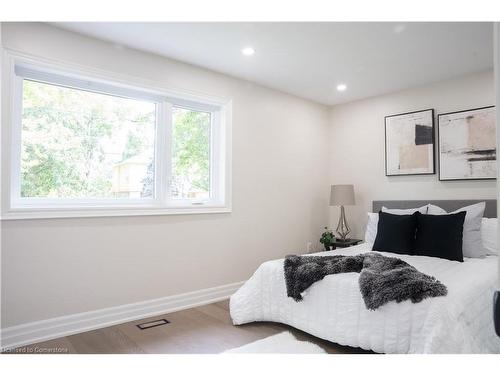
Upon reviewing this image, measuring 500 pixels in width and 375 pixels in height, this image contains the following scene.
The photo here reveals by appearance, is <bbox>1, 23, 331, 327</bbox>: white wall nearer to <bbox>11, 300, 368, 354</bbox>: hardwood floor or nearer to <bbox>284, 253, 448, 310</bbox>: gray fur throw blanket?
<bbox>11, 300, 368, 354</bbox>: hardwood floor

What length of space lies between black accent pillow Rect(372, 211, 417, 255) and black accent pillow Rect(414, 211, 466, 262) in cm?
7

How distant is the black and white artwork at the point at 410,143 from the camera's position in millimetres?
4176

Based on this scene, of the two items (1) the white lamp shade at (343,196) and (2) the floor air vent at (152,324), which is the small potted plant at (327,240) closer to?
(1) the white lamp shade at (343,196)

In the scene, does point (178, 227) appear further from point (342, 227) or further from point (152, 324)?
point (342, 227)

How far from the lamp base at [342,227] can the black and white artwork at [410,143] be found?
0.77m

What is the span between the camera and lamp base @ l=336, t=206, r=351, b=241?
186 inches

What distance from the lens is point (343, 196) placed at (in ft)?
15.0

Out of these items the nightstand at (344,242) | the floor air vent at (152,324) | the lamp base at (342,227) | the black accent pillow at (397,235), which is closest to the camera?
the floor air vent at (152,324)

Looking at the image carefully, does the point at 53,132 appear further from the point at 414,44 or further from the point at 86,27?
the point at 414,44

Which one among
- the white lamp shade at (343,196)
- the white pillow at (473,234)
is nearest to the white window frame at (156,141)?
the white lamp shade at (343,196)

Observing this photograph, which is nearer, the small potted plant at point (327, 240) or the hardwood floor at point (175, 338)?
the hardwood floor at point (175, 338)

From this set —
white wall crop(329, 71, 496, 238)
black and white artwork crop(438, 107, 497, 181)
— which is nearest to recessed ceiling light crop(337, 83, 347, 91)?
white wall crop(329, 71, 496, 238)

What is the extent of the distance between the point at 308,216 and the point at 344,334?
2520mm

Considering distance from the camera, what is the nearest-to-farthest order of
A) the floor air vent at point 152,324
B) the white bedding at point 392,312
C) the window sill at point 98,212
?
the white bedding at point 392,312
the window sill at point 98,212
the floor air vent at point 152,324
